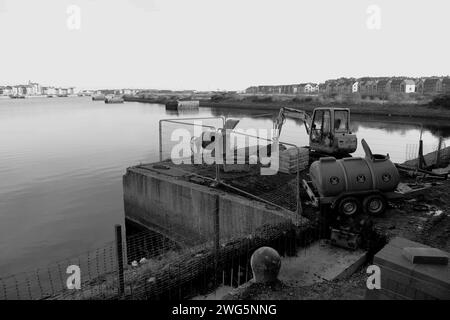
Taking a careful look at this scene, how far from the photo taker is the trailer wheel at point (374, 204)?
10.2 meters

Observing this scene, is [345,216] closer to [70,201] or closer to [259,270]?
[259,270]

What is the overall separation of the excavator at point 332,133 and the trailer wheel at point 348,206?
644 cm

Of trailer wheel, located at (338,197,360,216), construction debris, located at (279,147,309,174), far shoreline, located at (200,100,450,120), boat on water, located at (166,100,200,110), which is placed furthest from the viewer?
boat on water, located at (166,100,200,110)

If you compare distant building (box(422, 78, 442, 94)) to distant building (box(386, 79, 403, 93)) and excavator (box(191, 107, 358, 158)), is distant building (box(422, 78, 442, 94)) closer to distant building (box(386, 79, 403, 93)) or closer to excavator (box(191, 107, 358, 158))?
distant building (box(386, 79, 403, 93))

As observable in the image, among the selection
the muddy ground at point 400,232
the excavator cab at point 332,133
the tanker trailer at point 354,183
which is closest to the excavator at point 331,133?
the excavator cab at point 332,133

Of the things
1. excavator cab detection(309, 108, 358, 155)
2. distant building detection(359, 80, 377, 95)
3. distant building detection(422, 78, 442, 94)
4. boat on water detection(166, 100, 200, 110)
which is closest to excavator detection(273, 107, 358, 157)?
excavator cab detection(309, 108, 358, 155)

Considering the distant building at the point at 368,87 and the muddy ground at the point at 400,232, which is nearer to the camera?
the muddy ground at the point at 400,232

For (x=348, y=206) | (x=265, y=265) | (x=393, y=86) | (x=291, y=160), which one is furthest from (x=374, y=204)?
(x=393, y=86)

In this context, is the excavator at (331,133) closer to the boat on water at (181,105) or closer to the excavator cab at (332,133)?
the excavator cab at (332,133)

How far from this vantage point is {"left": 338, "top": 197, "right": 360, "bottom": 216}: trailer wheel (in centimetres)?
1010

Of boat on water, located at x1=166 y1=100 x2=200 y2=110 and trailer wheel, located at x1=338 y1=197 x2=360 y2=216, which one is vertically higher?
boat on water, located at x1=166 y1=100 x2=200 y2=110

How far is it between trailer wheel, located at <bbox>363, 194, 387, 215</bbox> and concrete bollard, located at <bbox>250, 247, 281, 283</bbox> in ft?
16.6

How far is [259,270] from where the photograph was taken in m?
6.21

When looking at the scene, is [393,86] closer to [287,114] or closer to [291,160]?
[287,114]
